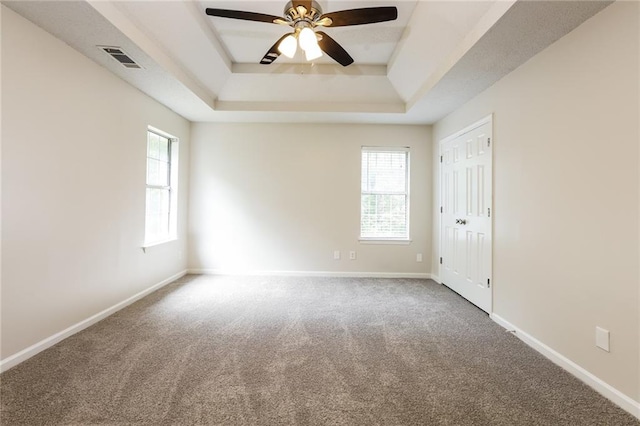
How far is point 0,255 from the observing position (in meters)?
1.87

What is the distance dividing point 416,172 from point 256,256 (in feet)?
9.48

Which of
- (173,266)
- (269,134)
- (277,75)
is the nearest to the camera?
(277,75)

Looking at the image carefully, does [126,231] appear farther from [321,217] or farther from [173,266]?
[321,217]

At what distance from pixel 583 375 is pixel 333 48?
300 cm

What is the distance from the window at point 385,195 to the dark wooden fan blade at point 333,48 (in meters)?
2.09

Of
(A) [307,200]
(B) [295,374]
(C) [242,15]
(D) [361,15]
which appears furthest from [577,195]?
(A) [307,200]

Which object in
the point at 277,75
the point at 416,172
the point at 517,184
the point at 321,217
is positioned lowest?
the point at 321,217

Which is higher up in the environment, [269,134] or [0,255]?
[269,134]

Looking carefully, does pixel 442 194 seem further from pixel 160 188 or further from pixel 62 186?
pixel 62 186

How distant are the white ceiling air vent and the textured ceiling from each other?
0.22 feet

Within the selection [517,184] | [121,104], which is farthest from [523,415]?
[121,104]

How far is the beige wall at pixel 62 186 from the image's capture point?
194cm

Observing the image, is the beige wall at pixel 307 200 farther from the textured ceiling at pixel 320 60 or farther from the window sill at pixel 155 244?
the window sill at pixel 155 244

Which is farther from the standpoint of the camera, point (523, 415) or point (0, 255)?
point (0, 255)
